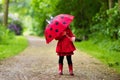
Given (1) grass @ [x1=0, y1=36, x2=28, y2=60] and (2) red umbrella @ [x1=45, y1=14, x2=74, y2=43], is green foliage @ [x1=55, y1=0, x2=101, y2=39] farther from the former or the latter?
(2) red umbrella @ [x1=45, y1=14, x2=74, y2=43]

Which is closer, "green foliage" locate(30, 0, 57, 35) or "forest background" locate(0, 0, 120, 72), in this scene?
"forest background" locate(0, 0, 120, 72)

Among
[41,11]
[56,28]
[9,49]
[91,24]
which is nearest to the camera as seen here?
[56,28]

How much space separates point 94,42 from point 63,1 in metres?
6.62

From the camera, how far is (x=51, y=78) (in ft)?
35.5

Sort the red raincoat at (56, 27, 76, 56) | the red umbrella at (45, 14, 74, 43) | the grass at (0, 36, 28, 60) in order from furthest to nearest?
the grass at (0, 36, 28, 60) < the red raincoat at (56, 27, 76, 56) < the red umbrella at (45, 14, 74, 43)

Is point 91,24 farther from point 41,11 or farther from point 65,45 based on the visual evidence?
point 65,45

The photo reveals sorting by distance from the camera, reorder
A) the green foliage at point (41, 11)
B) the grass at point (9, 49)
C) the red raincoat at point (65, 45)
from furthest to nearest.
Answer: the green foliage at point (41, 11) → the grass at point (9, 49) → the red raincoat at point (65, 45)

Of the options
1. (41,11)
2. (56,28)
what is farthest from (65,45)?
(41,11)

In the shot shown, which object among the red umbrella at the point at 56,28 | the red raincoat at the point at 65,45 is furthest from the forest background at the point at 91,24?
the red umbrella at the point at 56,28

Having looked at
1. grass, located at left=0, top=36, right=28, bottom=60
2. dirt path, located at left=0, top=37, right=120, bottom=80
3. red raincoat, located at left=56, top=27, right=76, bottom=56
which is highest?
red raincoat, located at left=56, top=27, right=76, bottom=56

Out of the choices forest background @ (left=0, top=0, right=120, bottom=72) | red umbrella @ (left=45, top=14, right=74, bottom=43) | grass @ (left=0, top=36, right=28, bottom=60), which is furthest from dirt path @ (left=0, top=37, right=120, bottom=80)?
forest background @ (left=0, top=0, right=120, bottom=72)

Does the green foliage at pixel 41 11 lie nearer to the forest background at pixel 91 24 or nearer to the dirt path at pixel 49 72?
the forest background at pixel 91 24

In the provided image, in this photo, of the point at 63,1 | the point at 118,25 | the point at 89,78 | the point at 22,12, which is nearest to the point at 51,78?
the point at 89,78

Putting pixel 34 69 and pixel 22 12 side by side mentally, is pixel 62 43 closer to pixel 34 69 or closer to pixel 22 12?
pixel 34 69
